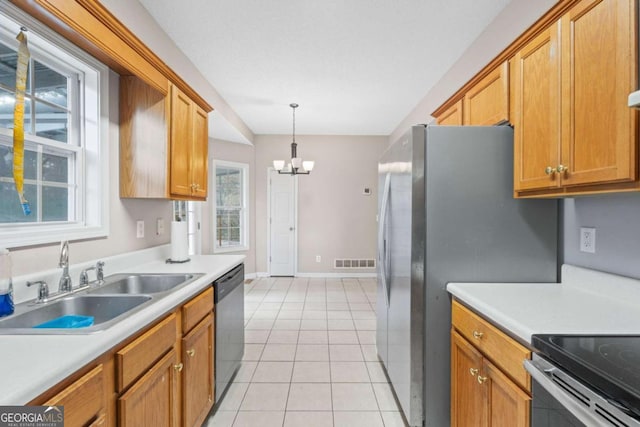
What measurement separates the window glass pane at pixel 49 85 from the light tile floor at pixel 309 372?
208 cm

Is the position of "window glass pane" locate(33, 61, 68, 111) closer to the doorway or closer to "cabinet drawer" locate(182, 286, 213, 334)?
"cabinet drawer" locate(182, 286, 213, 334)

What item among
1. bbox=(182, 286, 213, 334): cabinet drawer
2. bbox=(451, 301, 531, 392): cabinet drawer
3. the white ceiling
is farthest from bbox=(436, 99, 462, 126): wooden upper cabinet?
bbox=(182, 286, 213, 334): cabinet drawer

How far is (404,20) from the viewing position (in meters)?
2.23

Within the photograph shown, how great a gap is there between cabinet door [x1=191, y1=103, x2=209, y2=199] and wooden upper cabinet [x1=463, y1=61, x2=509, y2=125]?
2127 millimetres

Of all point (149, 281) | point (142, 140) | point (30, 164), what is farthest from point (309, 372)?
point (30, 164)

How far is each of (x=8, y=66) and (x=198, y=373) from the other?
1743mm

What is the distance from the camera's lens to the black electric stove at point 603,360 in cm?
70

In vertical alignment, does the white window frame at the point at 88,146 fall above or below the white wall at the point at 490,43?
below

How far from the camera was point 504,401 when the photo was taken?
3.75ft

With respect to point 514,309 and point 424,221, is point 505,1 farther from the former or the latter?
point 514,309

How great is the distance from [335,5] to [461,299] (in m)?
2.06

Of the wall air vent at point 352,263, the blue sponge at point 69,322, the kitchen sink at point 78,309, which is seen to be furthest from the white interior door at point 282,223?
the blue sponge at point 69,322

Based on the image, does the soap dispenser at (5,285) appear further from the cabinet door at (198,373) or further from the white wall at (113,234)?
the cabinet door at (198,373)

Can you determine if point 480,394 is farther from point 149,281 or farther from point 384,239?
point 149,281
